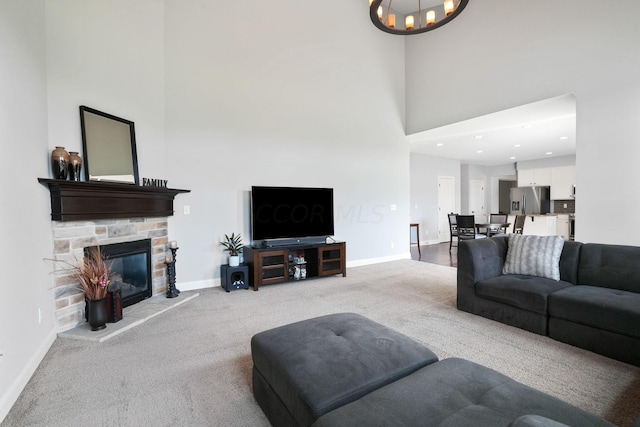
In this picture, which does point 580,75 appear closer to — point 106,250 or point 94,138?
point 94,138

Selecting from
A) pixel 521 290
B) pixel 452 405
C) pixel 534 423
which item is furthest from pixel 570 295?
pixel 534 423

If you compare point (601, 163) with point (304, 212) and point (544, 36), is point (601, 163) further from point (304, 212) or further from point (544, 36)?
point (304, 212)

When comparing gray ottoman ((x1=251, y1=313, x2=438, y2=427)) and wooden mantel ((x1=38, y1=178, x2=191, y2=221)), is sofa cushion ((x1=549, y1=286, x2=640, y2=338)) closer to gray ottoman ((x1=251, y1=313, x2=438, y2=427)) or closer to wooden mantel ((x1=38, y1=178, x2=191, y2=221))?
gray ottoman ((x1=251, y1=313, x2=438, y2=427))

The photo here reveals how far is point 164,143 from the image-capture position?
3898 millimetres

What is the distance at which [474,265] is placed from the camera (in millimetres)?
3131

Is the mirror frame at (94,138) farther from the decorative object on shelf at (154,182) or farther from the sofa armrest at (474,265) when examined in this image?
the sofa armrest at (474,265)

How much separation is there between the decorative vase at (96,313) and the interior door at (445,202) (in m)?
8.56

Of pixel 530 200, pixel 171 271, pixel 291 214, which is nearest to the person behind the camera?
pixel 171 271

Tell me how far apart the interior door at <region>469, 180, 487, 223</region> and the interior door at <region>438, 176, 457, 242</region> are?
47.9 inches

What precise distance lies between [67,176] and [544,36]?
19.4 feet

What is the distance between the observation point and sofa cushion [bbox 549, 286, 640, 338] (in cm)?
215

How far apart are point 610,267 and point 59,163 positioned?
4.95 meters

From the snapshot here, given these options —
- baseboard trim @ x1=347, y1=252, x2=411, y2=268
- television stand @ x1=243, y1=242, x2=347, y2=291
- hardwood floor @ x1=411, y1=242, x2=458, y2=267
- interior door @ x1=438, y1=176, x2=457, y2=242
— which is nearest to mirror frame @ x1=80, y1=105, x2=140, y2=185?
television stand @ x1=243, y1=242, x2=347, y2=291

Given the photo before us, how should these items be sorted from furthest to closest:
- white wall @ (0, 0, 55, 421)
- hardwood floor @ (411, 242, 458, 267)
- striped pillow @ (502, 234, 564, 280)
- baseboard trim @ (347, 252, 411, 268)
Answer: hardwood floor @ (411, 242, 458, 267) → baseboard trim @ (347, 252, 411, 268) → striped pillow @ (502, 234, 564, 280) → white wall @ (0, 0, 55, 421)
